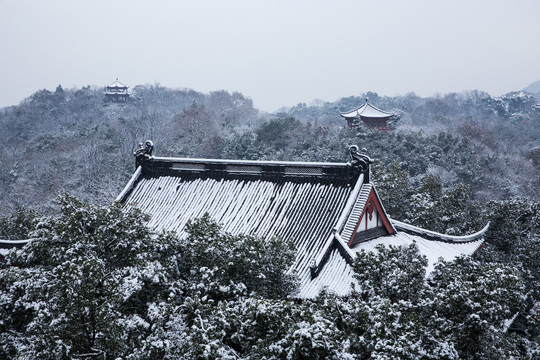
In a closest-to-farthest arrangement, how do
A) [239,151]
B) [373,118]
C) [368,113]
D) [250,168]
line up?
[250,168] → [239,151] → [373,118] → [368,113]

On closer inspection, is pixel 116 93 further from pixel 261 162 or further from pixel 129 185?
pixel 261 162

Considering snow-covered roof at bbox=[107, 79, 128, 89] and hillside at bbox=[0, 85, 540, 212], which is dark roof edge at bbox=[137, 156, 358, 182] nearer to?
hillside at bbox=[0, 85, 540, 212]

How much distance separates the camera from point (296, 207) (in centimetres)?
1634

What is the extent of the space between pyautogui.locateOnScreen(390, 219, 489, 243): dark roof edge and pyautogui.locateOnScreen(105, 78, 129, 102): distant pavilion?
9404 centimetres

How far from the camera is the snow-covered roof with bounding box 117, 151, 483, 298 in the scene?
14625 mm

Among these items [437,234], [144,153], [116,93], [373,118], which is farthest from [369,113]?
[116,93]

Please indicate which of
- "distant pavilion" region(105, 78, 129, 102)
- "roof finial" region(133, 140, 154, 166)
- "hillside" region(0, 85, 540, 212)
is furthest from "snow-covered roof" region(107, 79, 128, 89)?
"roof finial" region(133, 140, 154, 166)

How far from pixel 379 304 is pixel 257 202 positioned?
385 inches

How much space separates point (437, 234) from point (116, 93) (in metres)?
95.1

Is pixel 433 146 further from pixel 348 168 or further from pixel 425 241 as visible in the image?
pixel 348 168

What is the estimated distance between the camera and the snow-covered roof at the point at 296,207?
48.0 ft

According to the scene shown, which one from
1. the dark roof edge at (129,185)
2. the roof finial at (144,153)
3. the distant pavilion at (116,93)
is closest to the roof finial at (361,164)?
the roof finial at (144,153)

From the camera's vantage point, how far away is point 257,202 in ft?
55.8

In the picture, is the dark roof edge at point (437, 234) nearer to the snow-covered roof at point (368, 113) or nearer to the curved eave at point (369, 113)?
the snow-covered roof at point (368, 113)
